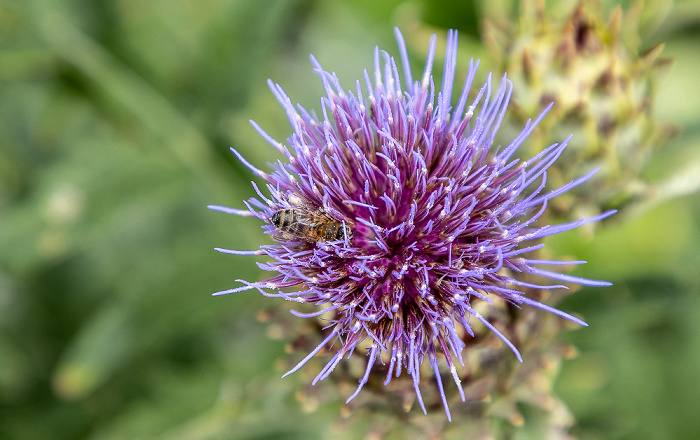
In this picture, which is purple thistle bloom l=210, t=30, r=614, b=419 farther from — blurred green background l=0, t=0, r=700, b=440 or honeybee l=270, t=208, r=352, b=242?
blurred green background l=0, t=0, r=700, b=440

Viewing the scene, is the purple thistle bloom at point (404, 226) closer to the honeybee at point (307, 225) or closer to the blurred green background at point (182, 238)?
the honeybee at point (307, 225)

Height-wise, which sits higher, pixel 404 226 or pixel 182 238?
pixel 404 226

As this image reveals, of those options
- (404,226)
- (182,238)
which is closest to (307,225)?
(404,226)

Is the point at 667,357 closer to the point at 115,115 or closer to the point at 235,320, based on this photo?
the point at 235,320

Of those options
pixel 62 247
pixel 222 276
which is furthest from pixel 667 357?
pixel 62 247

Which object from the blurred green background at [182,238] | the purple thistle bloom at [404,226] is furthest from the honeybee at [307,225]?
the blurred green background at [182,238]

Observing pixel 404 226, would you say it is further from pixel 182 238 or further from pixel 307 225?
pixel 182 238

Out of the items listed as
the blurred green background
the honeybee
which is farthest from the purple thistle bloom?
the blurred green background

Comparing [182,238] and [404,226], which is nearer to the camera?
[404,226]
